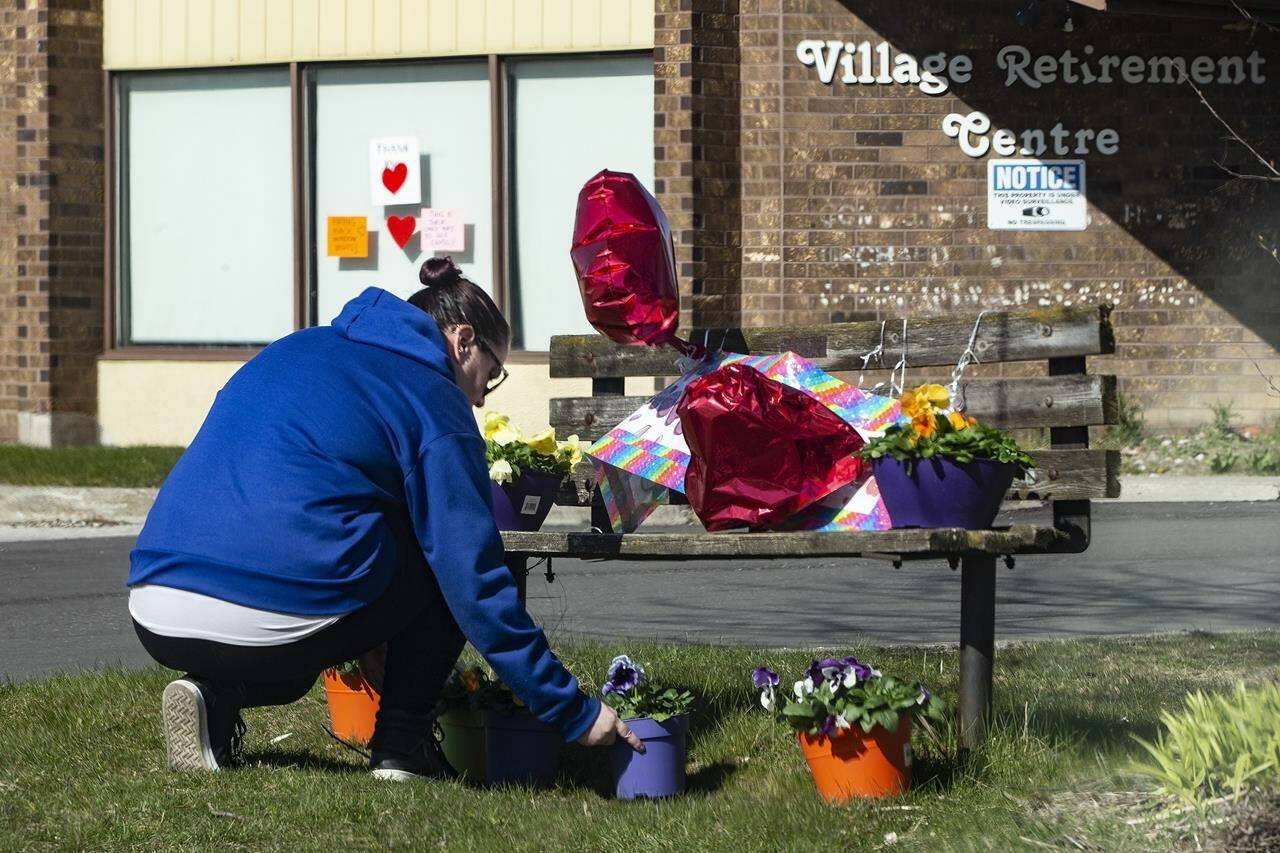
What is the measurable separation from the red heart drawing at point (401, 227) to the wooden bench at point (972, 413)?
26.0 feet

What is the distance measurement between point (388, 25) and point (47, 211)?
3.10 meters

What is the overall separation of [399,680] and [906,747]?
1.27m

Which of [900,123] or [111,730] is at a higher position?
[900,123]

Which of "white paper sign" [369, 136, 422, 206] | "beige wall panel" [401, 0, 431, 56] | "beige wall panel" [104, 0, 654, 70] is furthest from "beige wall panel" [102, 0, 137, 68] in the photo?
"beige wall panel" [401, 0, 431, 56]

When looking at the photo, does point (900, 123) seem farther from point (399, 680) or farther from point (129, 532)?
point (399, 680)

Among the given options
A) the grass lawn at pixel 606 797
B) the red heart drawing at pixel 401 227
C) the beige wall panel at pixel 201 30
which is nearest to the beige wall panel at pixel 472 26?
the red heart drawing at pixel 401 227

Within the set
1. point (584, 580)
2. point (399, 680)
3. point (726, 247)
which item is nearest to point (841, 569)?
point (584, 580)

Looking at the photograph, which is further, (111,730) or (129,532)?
(129,532)

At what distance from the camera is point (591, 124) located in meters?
13.0

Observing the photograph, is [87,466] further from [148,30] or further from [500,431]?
[500,431]

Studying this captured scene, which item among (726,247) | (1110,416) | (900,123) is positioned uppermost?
(900,123)

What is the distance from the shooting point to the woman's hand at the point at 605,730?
3962mm

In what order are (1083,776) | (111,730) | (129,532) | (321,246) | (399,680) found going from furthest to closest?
1. (321,246)
2. (129,532)
3. (111,730)
4. (399,680)
5. (1083,776)

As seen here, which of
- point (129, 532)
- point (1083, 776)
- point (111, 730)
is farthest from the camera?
point (129, 532)
